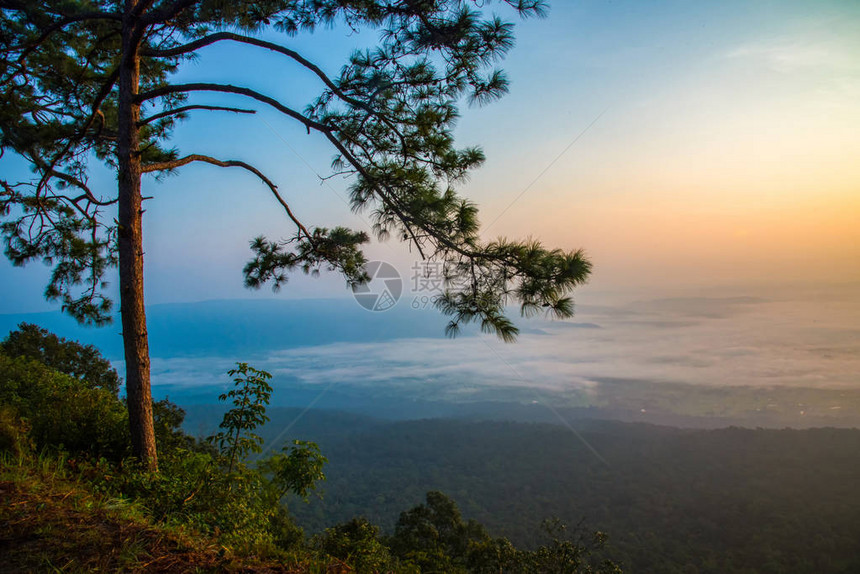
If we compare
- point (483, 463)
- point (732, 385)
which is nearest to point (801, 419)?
point (732, 385)

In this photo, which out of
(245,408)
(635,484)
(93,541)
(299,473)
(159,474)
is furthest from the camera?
(635,484)

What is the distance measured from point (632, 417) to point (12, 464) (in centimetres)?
11830

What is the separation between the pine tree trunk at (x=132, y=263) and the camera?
382 cm

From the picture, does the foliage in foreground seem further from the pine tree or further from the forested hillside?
the forested hillside

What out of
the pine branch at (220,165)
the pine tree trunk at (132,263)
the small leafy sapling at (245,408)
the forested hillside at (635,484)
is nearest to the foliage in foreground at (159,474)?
the small leafy sapling at (245,408)

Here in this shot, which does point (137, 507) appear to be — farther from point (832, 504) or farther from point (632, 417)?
point (632, 417)

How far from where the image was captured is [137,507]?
3.04 meters

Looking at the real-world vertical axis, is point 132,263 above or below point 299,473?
above

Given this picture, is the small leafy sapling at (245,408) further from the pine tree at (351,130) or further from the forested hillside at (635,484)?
the forested hillside at (635,484)

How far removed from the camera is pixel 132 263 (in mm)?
3844

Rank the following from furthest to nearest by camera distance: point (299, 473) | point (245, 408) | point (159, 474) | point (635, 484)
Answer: point (635, 484)
point (299, 473)
point (245, 408)
point (159, 474)

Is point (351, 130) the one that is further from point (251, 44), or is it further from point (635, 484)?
point (635, 484)

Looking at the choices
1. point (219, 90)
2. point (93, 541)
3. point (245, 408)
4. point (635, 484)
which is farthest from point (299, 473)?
point (635, 484)

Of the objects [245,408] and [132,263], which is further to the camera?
[245,408]
